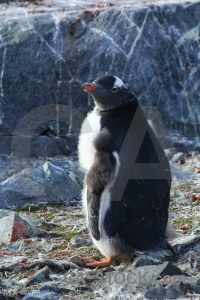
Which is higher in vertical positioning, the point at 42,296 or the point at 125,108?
the point at 125,108

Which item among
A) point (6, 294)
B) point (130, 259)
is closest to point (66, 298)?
point (6, 294)

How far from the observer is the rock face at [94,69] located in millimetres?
8914

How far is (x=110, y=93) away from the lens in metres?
4.49

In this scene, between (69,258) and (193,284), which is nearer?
(193,284)

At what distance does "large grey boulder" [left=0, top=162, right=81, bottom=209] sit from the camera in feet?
20.6

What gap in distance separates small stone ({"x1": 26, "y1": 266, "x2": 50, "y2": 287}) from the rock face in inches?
197

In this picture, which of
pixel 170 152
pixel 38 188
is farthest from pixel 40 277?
pixel 170 152

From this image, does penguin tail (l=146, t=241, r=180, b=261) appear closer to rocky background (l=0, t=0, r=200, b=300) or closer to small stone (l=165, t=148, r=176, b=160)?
rocky background (l=0, t=0, r=200, b=300)

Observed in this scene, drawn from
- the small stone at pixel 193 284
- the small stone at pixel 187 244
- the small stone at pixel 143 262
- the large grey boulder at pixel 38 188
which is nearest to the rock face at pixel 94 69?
the large grey boulder at pixel 38 188

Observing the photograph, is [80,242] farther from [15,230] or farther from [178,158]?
[178,158]

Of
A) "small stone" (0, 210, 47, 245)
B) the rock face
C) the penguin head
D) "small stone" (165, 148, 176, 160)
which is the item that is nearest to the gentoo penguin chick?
the penguin head

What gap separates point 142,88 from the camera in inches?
349

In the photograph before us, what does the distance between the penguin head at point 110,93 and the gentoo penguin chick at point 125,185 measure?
10 centimetres

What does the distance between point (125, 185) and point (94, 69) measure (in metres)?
4.99
